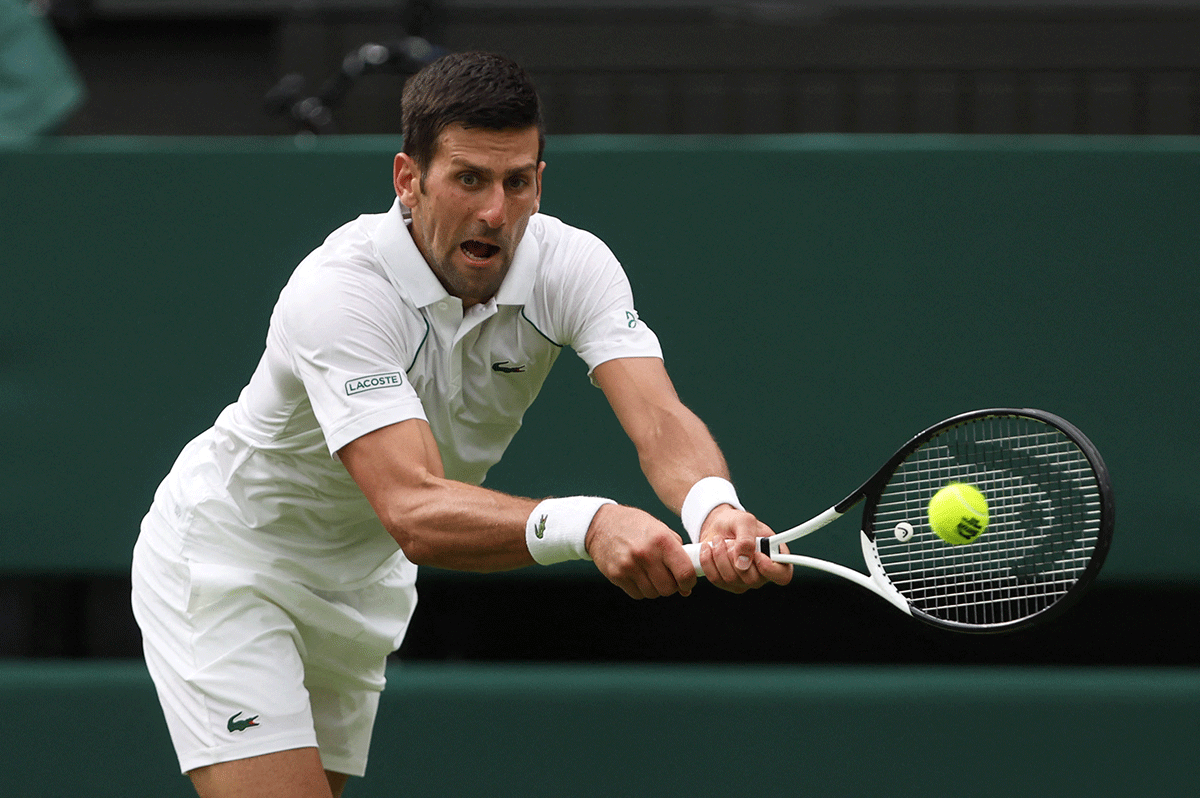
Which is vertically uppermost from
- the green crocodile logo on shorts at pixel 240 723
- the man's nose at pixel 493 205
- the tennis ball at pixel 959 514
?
the man's nose at pixel 493 205

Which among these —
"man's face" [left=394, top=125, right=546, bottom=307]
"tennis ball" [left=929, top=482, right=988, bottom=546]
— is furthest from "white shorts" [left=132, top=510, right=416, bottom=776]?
"tennis ball" [left=929, top=482, right=988, bottom=546]

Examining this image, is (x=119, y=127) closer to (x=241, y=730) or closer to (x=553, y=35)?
(x=553, y=35)

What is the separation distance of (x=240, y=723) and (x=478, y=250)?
3.51 feet

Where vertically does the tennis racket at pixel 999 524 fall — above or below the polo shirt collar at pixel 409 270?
below

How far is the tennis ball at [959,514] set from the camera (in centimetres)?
234

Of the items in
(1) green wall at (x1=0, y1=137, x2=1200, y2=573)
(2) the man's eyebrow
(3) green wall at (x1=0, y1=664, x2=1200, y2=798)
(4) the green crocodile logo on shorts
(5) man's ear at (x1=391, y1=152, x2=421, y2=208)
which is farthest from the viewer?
(1) green wall at (x1=0, y1=137, x2=1200, y2=573)

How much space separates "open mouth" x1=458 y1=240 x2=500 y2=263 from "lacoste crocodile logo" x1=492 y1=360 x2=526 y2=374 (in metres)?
0.23

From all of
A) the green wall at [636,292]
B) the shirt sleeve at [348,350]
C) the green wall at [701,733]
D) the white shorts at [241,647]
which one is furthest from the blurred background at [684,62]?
the shirt sleeve at [348,350]

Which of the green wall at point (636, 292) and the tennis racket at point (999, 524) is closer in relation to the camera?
the tennis racket at point (999, 524)

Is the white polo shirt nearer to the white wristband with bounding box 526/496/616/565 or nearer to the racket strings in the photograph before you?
the white wristband with bounding box 526/496/616/565

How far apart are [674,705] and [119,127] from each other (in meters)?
3.94

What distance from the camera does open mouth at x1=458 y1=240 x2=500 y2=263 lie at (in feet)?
8.25

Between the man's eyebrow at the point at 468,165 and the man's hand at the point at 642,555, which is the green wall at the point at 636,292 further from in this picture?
the man's hand at the point at 642,555

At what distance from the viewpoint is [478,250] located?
2.54m
